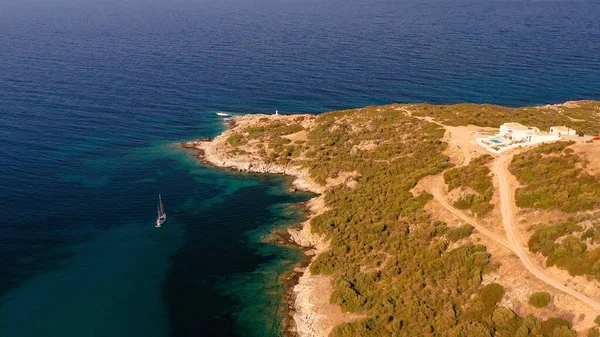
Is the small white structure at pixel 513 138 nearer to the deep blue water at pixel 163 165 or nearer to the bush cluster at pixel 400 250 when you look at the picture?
the bush cluster at pixel 400 250

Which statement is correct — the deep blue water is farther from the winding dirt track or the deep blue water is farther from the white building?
the white building

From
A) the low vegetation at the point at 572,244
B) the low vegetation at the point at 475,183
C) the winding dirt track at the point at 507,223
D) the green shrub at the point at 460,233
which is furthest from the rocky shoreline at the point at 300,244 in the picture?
the low vegetation at the point at 572,244

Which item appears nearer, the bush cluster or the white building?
the bush cluster

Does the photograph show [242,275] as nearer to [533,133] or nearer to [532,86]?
[533,133]

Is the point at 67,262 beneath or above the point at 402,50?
beneath

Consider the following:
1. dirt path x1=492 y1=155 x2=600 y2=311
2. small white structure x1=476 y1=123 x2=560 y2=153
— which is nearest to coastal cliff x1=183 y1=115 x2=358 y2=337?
dirt path x1=492 y1=155 x2=600 y2=311

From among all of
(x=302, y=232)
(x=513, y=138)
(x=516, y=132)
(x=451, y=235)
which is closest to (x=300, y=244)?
(x=302, y=232)

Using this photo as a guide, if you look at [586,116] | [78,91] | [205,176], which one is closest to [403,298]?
[205,176]
